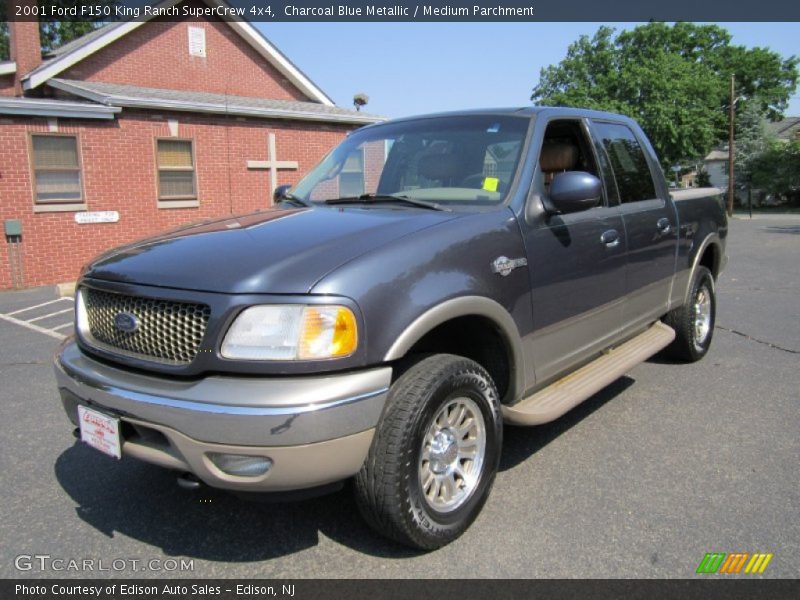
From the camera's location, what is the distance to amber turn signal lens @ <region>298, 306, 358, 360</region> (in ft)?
7.65

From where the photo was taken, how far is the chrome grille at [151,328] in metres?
2.45

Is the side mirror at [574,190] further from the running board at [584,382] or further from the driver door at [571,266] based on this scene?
the running board at [584,382]

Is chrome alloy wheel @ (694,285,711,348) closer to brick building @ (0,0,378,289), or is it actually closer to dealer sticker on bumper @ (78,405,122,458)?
dealer sticker on bumper @ (78,405,122,458)

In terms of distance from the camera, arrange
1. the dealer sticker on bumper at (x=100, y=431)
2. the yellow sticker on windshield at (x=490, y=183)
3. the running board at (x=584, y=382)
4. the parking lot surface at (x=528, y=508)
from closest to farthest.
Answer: the dealer sticker on bumper at (x=100, y=431)
the parking lot surface at (x=528, y=508)
the running board at (x=584, y=382)
the yellow sticker on windshield at (x=490, y=183)

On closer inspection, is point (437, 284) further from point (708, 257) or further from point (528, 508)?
point (708, 257)

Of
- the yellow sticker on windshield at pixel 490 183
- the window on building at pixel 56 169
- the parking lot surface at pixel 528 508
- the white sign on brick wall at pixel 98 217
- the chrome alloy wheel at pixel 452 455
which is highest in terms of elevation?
the window on building at pixel 56 169

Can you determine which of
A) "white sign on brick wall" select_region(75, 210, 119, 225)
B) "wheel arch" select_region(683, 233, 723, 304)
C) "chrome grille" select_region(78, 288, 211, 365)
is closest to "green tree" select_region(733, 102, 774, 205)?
"white sign on brick wall" select_region(75, 210, 119, 225)

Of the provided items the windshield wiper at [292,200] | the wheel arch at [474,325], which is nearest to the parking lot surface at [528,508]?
the wheel arch at [474,325]

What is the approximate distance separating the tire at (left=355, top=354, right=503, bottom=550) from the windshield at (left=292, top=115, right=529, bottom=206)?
1.04 metres

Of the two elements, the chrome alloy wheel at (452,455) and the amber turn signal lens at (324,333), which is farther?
the chrome alloy wheel at (452,455)

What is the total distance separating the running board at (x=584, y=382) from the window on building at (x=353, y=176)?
61.0 inches

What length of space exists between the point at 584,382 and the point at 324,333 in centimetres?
189

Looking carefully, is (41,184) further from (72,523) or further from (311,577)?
(311,577)

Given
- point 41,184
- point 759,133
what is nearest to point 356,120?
point 41,184
